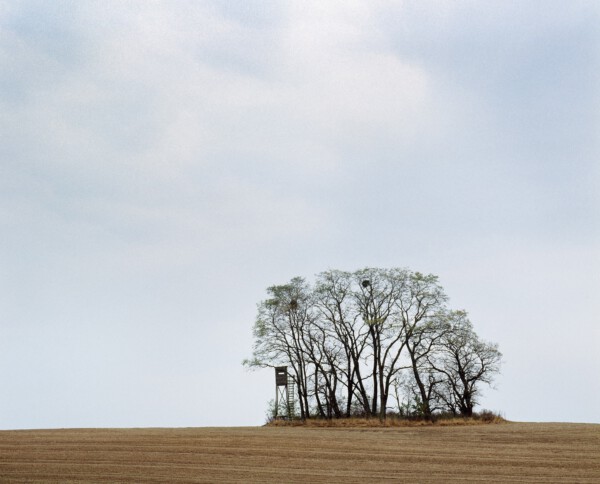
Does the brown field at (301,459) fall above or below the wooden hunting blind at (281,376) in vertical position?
below

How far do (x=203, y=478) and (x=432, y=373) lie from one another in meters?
33.2

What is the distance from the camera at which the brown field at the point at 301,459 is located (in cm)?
1352

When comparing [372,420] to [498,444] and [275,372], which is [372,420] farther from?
[498,444]

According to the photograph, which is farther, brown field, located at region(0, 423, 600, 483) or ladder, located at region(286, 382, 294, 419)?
ladder, located at region(286, 382, 294, 419)

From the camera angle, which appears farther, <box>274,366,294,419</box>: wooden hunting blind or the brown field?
<box>274,366,294,419</box>: wooden hunting blind

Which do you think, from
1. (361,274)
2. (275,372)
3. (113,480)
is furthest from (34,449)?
(361,274)

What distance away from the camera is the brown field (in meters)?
13.5

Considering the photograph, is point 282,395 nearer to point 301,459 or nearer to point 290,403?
point 290,403

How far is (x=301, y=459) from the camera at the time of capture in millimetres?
16391

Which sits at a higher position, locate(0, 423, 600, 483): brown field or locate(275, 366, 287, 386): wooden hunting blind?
locate(275, 366, 287, 386): wooden hunting blind

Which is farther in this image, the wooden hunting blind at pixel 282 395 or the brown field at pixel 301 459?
the wooden hunting blind at pixel 282 395

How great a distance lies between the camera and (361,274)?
153 feet

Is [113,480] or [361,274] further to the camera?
[361,274]

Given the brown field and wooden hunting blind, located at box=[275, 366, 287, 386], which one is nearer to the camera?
the brown field
